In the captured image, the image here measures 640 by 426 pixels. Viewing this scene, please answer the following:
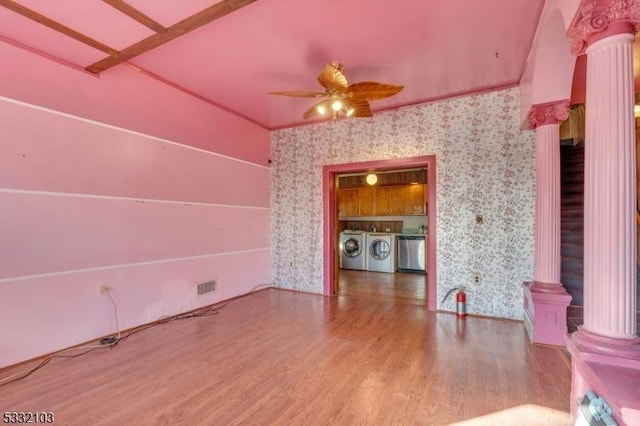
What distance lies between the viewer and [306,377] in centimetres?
227

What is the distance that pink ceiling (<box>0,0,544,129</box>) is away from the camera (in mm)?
2209

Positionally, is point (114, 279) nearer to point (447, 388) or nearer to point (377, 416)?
point (377, 416)

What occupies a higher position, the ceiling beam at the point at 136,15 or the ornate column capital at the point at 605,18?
the ceiling beam at the point at 136,15

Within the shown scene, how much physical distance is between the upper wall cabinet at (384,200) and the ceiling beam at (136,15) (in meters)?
4.96

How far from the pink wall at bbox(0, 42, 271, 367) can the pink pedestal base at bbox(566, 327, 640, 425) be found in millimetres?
3815

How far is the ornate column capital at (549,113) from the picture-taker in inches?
108

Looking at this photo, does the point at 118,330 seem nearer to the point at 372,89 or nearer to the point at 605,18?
the point at 372,89

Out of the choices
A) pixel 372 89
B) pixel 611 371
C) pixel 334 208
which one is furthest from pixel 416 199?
pixel 611 371

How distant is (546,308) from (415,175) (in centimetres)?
460

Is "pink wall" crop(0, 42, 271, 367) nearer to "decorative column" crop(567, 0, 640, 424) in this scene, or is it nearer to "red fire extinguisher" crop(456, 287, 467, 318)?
"red fire extinguisher" crop(456, 287, 467, 318)

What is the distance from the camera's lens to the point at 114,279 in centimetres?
306

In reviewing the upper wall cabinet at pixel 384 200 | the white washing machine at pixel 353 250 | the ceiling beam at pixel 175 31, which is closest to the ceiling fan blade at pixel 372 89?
the ceiling beam at pixel 175 31

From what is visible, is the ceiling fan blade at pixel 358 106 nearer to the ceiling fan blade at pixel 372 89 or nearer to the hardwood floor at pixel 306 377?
the ceiling fan blade at pixel 372 89

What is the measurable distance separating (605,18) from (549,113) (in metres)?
1.50
